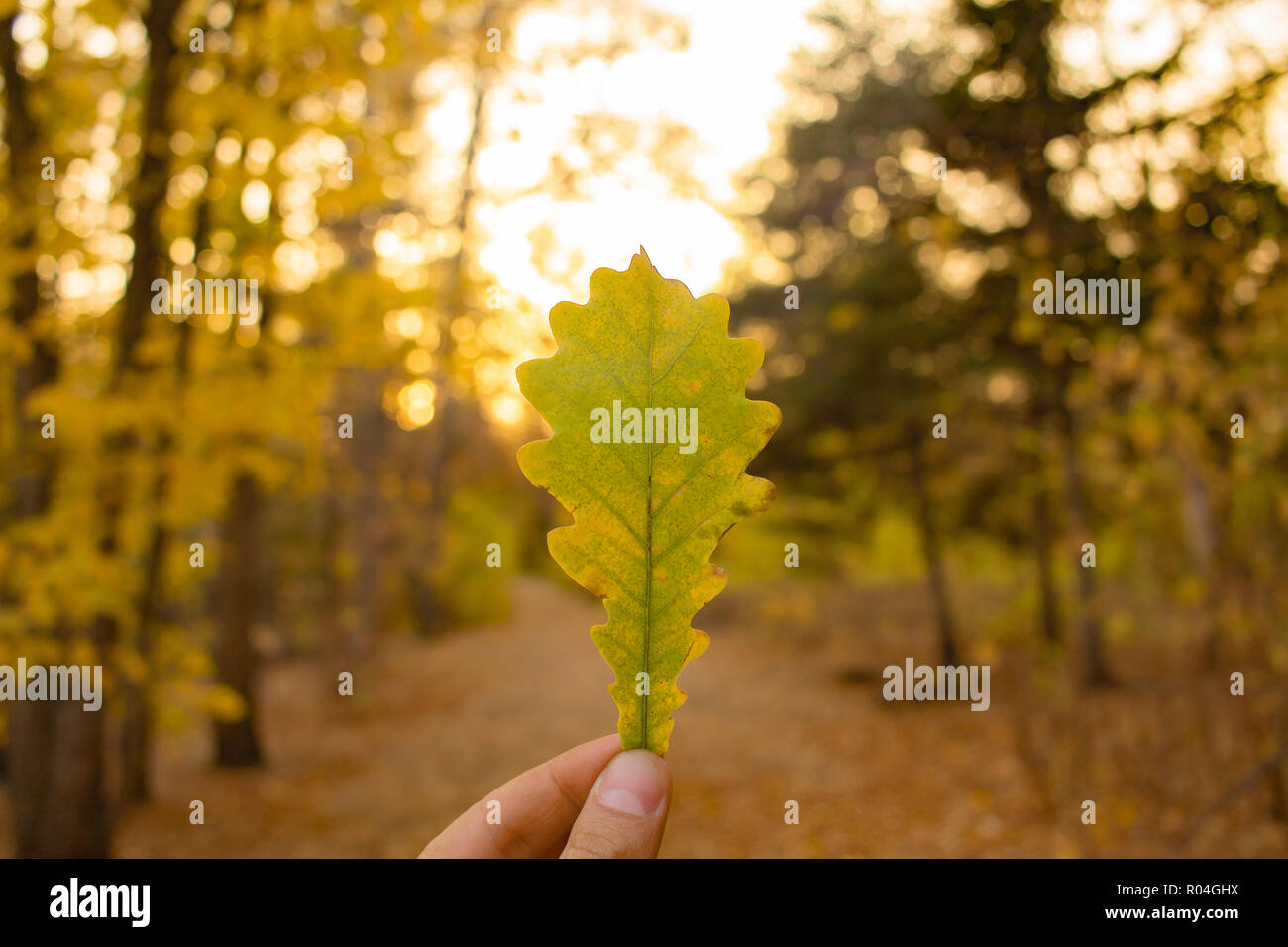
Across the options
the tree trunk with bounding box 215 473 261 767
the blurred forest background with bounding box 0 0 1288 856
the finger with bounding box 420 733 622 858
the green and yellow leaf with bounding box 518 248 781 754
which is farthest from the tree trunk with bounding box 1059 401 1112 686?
the green and yellow leaf with bounding box 518 248 781 754

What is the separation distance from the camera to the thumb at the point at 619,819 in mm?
903

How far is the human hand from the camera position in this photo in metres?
0.89

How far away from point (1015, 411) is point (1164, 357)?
21.0 ft

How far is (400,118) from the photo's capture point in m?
7.59

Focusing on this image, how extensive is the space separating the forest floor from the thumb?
14.0ft

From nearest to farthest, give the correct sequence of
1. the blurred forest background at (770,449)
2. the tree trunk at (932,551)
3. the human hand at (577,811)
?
the human hand at (577,811) < the blurred forest background at (770,449) < the tree trunk at (932,551)

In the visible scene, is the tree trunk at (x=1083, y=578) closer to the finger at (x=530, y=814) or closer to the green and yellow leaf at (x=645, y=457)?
the finger at (x=530, y=814)

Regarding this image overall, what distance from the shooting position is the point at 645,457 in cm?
63

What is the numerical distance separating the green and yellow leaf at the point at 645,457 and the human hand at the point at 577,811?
0.51 ft

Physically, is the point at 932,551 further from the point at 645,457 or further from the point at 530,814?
the point at 645,457

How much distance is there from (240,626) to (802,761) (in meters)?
6.86

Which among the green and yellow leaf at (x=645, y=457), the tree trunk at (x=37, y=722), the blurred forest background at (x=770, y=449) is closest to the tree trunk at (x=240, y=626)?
the blurred forest background at (x=770, y=449)

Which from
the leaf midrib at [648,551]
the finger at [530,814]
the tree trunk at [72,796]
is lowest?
the tree trunk at [72,796]

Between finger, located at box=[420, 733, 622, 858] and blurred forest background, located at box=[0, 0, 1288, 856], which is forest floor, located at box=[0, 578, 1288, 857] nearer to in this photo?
blurred forest background, located at box=[0, 0, 1288, 856]
